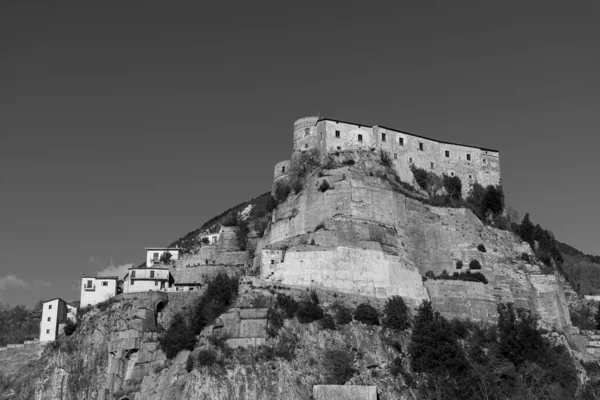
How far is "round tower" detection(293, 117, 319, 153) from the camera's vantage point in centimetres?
7750

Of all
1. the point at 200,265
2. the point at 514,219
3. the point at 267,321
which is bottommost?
the point at 267,321

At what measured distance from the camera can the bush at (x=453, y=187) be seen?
79.4m

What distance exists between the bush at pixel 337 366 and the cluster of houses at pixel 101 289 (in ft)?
62.1

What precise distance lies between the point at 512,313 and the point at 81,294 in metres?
36.8

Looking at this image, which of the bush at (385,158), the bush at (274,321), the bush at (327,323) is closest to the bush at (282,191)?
the bush at (385,158)

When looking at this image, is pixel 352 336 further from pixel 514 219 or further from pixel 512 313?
pixel 514 219

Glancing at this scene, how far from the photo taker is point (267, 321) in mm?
60156

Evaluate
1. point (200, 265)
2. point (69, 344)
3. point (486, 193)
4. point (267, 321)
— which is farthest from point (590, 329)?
point (69, 344)

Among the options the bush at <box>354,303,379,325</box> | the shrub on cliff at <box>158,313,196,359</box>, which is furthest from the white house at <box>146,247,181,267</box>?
the bush at <box>354,303,379,325</box>

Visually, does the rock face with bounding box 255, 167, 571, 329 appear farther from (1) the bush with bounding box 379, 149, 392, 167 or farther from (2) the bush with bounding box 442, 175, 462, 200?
(2) the bush with bounding box 442, 175, 462, 200

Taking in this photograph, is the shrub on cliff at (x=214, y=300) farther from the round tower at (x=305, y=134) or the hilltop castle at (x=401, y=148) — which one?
the round tower at (x=305, y=134)

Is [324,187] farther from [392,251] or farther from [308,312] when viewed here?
[308,312]

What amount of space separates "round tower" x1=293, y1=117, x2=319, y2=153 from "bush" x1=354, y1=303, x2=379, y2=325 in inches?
763

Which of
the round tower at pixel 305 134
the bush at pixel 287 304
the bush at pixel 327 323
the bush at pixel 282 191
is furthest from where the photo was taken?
the round tower at pixel 305 134
